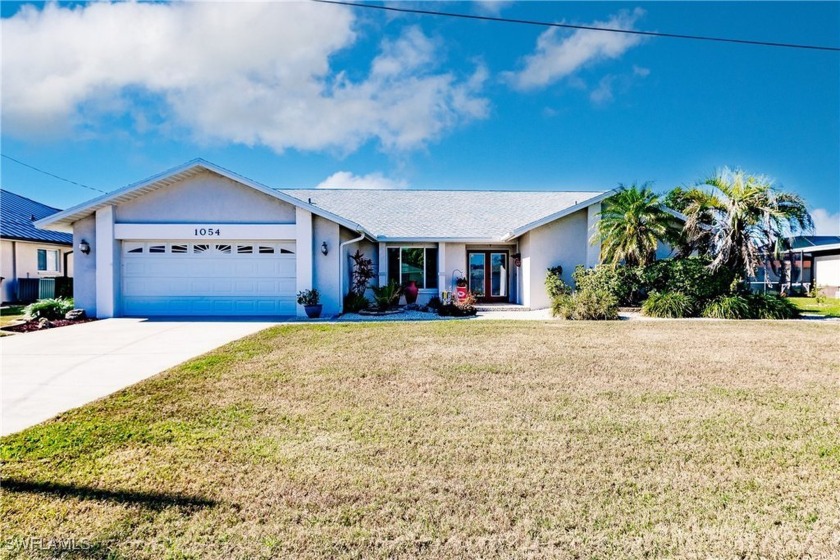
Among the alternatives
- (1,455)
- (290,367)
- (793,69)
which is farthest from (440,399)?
(793,69)

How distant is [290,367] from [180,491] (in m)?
3.72

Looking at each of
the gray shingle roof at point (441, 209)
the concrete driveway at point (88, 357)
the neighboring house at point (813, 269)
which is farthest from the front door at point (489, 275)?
the neighboring house at point (813, 269)

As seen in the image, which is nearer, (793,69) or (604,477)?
(604,477)

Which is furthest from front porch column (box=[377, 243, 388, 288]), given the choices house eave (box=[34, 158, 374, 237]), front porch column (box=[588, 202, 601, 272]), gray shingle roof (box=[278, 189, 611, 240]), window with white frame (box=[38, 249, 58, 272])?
window with white frame (box=[38, 249, 58, 272])

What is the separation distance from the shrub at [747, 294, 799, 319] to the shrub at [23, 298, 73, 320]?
21094 millimetres

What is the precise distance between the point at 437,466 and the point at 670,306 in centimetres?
1291

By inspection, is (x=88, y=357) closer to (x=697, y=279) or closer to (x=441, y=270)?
(x=441, y=270)

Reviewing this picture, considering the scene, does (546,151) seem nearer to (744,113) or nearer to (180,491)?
(744,113)

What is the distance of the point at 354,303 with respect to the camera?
49.6 feet

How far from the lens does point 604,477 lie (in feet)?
10.7

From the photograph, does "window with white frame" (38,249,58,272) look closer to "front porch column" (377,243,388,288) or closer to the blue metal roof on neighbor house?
the blue metal roof on neighbor house

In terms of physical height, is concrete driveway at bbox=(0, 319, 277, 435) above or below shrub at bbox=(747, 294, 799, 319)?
below

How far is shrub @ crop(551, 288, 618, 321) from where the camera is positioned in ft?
43.1

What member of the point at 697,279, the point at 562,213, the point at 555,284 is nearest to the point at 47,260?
the point at 555,284
